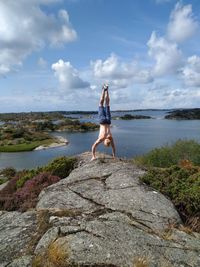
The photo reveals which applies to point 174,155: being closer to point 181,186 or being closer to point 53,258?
point 181,186

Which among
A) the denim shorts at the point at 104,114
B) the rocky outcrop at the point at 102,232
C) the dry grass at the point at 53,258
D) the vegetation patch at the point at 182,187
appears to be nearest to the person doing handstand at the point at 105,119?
the denim shorts at the point at 104,114

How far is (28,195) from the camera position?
11.6 meters

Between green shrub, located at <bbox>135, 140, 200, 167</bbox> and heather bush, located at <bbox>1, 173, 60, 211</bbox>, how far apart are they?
23.2 m

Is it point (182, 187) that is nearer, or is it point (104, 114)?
point (182, 187)

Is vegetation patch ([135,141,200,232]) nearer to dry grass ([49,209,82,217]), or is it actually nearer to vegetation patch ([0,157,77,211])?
dry grass ([49,209,82,217])

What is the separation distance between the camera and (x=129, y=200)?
914cm

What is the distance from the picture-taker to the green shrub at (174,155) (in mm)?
36156

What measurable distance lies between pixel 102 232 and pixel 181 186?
467 centimetres

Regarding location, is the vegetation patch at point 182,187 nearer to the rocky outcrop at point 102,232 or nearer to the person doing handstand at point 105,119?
the rocky outcrop at point 102,232

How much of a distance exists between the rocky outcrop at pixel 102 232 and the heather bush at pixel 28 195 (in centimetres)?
61

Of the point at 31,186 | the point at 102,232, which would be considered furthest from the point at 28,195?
the point at 102,232

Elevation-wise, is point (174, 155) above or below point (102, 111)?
below

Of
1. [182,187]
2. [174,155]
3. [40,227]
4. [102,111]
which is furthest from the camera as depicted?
[174,155]

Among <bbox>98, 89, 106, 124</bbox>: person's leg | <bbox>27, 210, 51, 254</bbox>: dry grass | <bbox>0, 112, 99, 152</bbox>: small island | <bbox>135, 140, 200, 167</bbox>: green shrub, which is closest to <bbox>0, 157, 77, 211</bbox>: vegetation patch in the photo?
<bbox>27, 210, 51, 254</bbox>: dry grass
